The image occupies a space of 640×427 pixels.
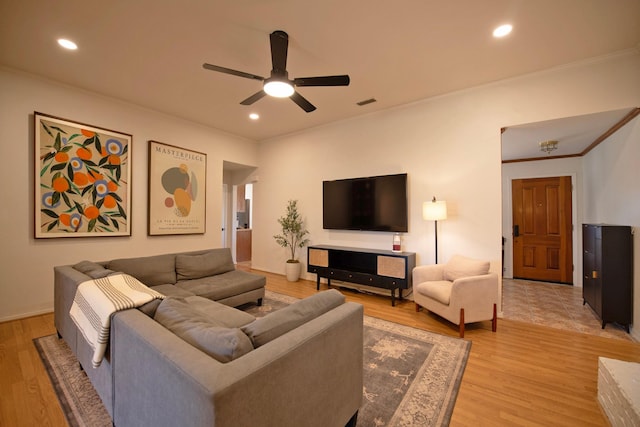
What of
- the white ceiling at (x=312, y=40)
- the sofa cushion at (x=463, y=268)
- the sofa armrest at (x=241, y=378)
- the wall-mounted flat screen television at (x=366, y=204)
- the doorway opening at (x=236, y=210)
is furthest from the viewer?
the doorway opening at (x=236, y=210)

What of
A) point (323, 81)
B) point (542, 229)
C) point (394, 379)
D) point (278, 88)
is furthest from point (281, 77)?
point (542, 229)

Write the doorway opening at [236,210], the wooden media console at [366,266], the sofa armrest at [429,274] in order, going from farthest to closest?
the doorway opening at [236,210]
the wooden media console at [366,266]
the sofa armrest at [429,274]

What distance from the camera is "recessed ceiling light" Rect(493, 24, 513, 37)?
7.70 ft

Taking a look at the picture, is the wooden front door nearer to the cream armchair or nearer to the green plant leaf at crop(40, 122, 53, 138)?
the cream armchair

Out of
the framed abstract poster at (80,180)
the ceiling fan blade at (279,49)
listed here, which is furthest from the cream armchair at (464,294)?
the framed abstract poster at (80,180)

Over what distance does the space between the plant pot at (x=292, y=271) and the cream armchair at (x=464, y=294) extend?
244 cm

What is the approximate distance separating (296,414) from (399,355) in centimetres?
159

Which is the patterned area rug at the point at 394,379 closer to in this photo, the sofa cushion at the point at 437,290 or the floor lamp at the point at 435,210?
the sofa cushion at the point at 437,290

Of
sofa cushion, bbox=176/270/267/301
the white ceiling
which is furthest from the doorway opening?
sofa cushion, bbox=176/270/267/301

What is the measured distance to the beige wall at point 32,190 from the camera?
3.05 m

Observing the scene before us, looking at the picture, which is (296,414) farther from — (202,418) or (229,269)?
(229,269)

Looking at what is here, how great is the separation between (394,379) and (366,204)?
2721 mm

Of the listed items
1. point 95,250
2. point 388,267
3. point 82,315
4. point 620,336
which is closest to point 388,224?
point 388,267

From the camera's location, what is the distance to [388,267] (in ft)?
12.3
